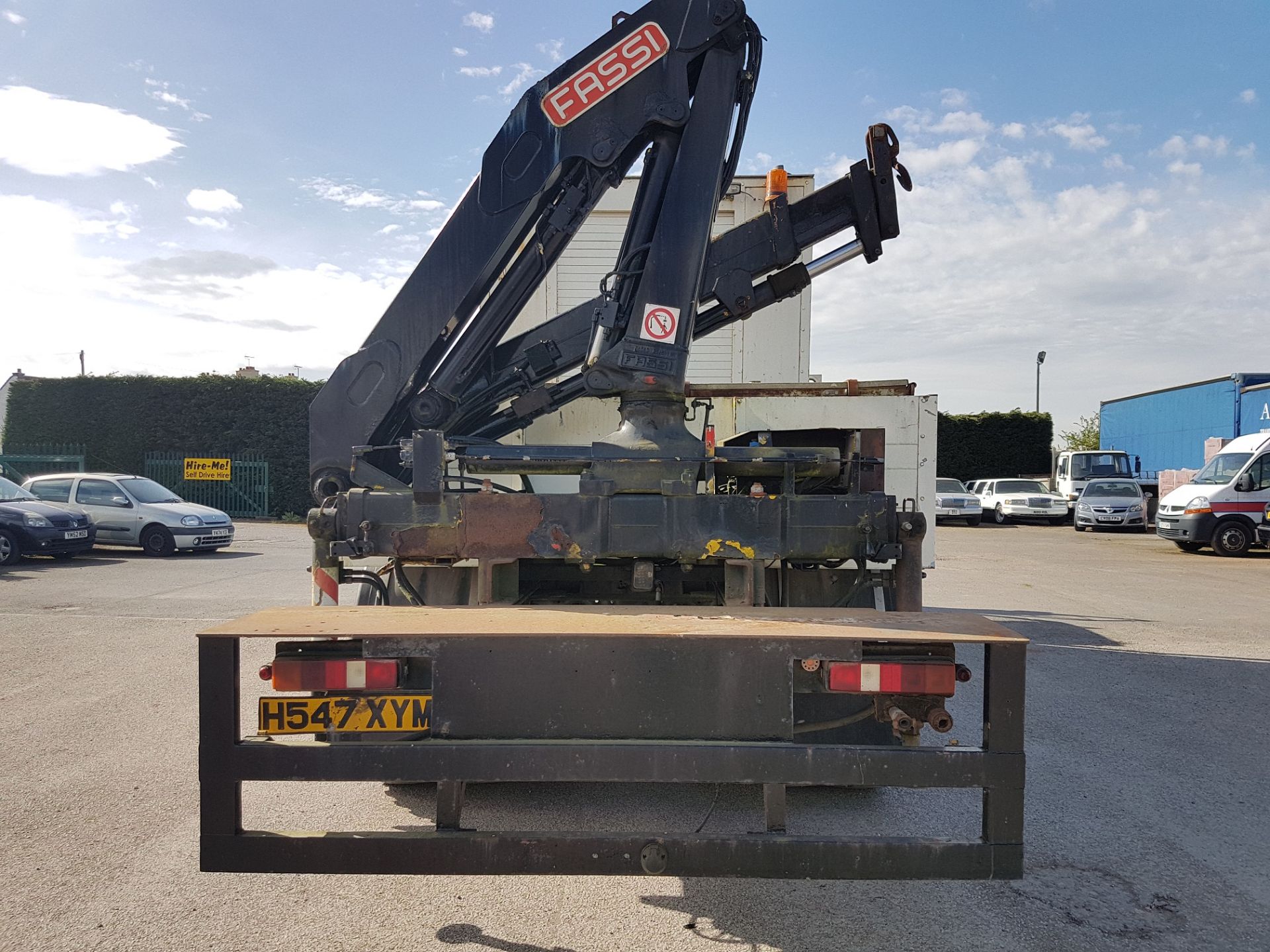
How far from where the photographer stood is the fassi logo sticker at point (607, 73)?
412 cm

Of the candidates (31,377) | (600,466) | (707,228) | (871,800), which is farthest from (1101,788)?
(31,377)

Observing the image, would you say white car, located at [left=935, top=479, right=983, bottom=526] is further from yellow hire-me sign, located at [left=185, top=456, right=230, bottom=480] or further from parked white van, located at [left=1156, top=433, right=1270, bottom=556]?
yellow hire-me sign, located at [left=185, top=456, right=230, bottom=480]

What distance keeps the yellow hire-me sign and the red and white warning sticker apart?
893 inches

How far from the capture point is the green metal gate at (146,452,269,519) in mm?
23844

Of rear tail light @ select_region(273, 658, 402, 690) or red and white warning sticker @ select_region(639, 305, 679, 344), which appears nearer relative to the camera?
rear tail light @ select_region(273, 658, 402, 690)

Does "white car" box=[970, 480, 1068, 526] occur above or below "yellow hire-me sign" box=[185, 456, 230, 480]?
below

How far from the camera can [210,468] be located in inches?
935

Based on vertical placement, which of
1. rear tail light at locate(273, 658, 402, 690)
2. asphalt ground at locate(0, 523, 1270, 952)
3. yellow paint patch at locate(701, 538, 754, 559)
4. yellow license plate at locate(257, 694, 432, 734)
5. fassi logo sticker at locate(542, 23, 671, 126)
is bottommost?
asphalt ground at locate(0, 523, 1270, 952)

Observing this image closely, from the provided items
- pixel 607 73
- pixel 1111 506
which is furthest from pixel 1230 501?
pixel 607 73

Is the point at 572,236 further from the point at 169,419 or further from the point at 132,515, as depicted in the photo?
the point at 169,419

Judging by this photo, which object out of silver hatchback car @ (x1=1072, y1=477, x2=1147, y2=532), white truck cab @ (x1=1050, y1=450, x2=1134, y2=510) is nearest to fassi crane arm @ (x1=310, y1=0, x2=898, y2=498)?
silver hatchback car @ (x1=1072, y1=477, x2=1147, y2=532)

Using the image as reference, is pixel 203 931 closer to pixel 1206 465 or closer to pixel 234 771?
pixel 234 771

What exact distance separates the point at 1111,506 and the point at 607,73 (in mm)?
24787

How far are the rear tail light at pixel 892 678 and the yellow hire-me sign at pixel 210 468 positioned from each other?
948 inches
